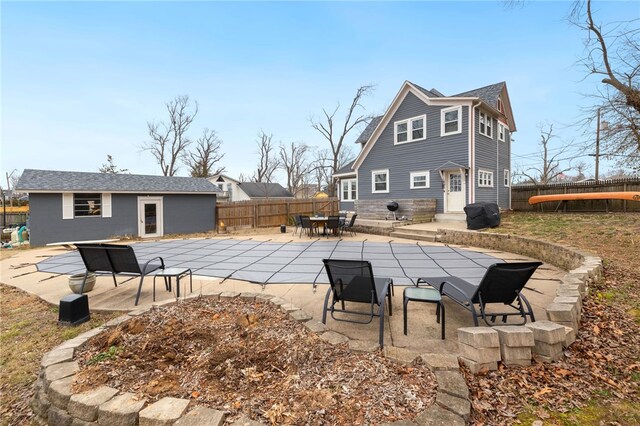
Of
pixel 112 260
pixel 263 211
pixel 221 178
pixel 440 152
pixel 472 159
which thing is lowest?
pixel 112 260

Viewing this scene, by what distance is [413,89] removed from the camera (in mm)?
15008

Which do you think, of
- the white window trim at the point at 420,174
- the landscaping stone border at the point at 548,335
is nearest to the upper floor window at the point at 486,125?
the white window trim at the point at 420,174

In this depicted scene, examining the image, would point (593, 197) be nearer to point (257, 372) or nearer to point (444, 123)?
point (444, 123)

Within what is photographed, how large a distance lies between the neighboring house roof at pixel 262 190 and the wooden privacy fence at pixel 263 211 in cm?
1795

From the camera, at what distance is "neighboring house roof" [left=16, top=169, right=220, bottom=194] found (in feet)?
40.1

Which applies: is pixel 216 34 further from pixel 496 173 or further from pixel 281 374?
pixel 496 173

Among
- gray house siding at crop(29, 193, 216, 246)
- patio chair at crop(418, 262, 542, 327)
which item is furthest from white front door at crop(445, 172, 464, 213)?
gray house siding at crop(29, 193, 216, 246)

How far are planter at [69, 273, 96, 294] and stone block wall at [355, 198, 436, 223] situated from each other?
40.2 ft

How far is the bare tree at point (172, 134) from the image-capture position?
30.4 metres

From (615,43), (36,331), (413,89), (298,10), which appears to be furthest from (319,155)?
(36,331)

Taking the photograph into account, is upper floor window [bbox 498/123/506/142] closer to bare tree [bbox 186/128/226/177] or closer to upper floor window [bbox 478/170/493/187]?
upper floor window [bbox 478/170/493/187]

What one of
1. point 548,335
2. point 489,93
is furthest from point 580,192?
point 548,335

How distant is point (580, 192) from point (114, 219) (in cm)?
2494

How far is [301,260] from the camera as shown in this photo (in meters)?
7.07
